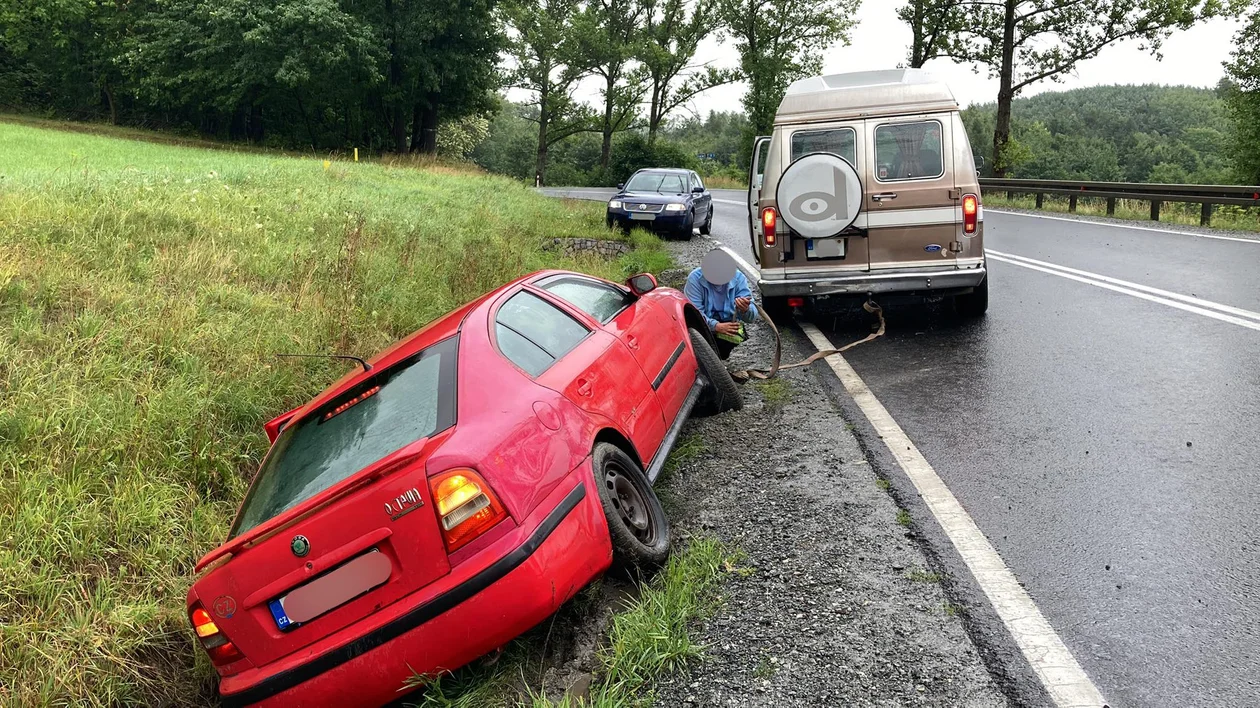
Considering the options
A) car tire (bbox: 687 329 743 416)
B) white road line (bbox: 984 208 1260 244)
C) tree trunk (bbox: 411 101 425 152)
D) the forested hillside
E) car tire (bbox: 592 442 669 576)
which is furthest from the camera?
the forested hillside

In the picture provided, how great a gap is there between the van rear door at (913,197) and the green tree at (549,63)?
40.6 m

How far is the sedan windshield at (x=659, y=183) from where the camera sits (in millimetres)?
17587

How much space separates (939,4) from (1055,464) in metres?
29.3

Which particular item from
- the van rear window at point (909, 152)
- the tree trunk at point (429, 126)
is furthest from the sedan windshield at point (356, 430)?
the tree trunk at point (429, 126)

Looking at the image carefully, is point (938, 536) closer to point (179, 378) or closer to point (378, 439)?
point (378, 439)

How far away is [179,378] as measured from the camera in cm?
519

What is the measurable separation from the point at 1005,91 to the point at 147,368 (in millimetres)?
28804

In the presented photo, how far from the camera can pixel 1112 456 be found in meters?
4.18

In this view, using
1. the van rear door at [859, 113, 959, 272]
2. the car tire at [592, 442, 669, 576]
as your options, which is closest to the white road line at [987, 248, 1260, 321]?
the van rear door at [859, 113, 959, 272]

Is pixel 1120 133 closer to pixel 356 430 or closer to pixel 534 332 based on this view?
pixel 534 332

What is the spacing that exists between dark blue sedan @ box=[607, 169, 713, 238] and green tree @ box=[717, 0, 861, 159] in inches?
1210

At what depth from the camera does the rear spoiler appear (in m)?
2.79

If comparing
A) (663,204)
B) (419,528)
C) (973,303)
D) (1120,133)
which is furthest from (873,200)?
(1120,133)

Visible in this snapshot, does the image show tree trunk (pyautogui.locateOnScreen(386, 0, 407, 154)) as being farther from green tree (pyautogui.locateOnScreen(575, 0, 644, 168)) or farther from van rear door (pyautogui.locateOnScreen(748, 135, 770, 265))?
van rear door (pyautogui.locateOnScreen(748, 135, 770, 265))
